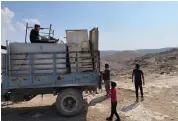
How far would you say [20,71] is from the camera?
10094mm

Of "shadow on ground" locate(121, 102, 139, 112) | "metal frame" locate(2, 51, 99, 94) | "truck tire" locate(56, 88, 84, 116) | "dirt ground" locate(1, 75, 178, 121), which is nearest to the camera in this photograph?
"metal frame" locate(2, 51, 99, 94)

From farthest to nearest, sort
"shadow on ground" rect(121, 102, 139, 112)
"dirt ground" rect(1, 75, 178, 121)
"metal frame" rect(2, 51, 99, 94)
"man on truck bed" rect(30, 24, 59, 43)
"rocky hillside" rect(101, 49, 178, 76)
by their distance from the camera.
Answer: "rocky hillside" rect(101, 49, 178, 76), "shadow on ground" rect(121, 102, 139, 112), "man on truck bed" rect(30, 24, 59, 43), "dirt ground" rect(1, 75, 178, 121), "metal frame" rect(2, 51, 99, 94)

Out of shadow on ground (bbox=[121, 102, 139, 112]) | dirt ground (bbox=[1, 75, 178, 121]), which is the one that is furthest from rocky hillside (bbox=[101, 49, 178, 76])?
shadow on ground (bbox=[121, 102, 139, 112])

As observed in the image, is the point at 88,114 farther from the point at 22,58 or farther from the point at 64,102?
the point at 22,58

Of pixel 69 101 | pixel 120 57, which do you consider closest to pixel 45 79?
pixel 69 101

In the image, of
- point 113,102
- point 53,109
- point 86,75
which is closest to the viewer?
point 113,102

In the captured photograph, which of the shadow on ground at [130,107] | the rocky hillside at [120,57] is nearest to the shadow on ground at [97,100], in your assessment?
the shadow on ground at [130,107]

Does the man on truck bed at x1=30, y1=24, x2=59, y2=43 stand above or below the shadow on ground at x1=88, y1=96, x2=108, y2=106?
above

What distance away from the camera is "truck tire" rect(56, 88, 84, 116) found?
33.7 feet

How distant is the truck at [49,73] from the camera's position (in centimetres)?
1003

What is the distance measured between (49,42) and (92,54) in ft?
4.89

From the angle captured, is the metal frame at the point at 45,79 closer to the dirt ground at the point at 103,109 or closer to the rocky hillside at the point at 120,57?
the dirt ground at the point at 103,109

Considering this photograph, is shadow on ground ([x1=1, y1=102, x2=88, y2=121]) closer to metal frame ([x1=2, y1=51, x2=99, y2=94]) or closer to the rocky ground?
the rocky ground

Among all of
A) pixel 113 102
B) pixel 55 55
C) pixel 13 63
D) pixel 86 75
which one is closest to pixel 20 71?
pixel 13 63
